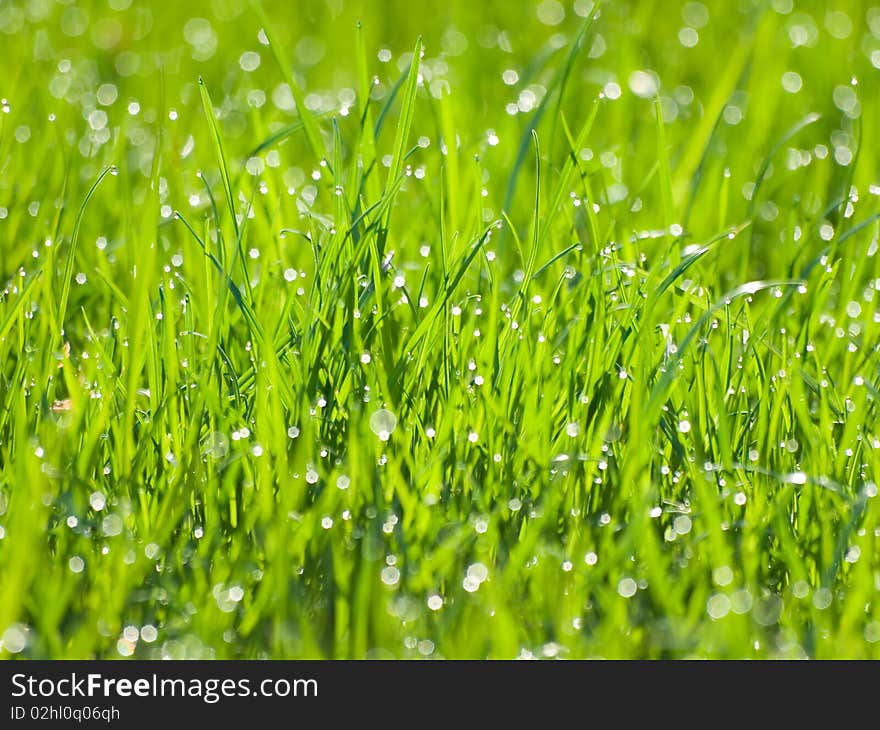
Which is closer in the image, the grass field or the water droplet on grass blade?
the grass field

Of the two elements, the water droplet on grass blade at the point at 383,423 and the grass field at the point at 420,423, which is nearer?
the grass field at the point at 420,423

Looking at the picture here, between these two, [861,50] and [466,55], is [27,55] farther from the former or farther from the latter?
[861,50]

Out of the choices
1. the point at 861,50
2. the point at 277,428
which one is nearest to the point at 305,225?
the point at 277,428

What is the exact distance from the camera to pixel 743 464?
54.5 inches

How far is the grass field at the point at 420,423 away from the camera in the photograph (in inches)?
46.6

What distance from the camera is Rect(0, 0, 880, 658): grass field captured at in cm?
118

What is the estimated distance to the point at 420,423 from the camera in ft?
4.60

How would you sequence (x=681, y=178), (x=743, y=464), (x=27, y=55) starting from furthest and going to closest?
(x=27, y=55) < (x=681, y=178) < (x=743, y=464)
